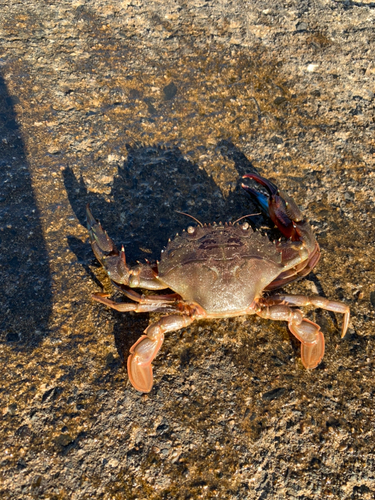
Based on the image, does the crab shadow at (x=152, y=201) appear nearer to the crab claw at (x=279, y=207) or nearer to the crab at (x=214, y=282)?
the crab claw at (x=279, y=207)

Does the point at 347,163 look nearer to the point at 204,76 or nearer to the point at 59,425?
the point at 204,76

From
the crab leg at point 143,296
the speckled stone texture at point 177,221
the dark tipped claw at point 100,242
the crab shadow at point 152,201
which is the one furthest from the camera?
the crab shadow at point 152,201

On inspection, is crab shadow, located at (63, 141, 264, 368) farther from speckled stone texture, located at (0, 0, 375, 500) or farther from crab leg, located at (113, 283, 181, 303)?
crab leg, located at (113, 283, 181, 303)

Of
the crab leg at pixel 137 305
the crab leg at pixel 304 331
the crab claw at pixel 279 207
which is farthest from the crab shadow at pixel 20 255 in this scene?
the crab claw at pixel 279 207

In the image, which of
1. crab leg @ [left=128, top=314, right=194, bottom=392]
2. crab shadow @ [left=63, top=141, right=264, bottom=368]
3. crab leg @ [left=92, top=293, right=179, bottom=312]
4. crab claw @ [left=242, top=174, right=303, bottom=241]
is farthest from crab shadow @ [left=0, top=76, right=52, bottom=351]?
crab claw @ [left=242, top=174, right=303, bottom=241]

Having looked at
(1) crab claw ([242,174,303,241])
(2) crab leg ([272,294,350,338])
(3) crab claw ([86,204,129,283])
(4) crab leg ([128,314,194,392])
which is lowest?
(4) crab leg ([128,314,194,392])

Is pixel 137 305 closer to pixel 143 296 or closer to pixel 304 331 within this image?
pixel 143 296

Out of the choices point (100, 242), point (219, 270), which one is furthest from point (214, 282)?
point (100, 242)

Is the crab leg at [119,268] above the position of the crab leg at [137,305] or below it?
above
